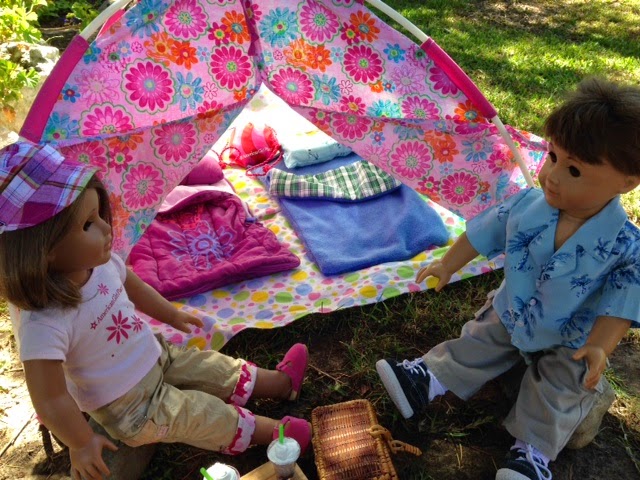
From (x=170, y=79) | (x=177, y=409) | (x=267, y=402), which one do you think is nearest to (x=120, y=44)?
(x=170, y=79)

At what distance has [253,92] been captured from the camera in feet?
7.66

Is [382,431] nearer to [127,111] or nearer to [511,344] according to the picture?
[511,344]

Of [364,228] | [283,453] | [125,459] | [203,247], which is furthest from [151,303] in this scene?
[364,228]

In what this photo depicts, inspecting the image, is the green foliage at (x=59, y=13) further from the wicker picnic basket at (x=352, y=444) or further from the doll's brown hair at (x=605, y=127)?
the doll's brown hair at (x=605, y=127)

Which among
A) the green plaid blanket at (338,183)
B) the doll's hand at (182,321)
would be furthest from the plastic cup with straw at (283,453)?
the green plaid blanket at (338,183)

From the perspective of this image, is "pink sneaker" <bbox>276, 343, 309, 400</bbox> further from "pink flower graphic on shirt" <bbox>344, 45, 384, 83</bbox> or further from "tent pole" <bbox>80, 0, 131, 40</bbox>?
"tent pole" <bbox>80, 0, 131, 40</bbox>

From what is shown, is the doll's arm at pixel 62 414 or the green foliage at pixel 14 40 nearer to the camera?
the doll's arm at pixel 62 414

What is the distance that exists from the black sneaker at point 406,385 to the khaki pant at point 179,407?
1.57 ft

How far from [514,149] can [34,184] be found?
5.55 ft

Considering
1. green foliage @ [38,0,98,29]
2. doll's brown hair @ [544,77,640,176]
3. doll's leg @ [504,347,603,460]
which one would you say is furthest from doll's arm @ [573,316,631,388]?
green foliage @ [38,0,98,29]

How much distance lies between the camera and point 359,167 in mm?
3172

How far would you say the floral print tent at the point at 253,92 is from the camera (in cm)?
195

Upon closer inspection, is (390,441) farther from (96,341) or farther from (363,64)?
(363,64)

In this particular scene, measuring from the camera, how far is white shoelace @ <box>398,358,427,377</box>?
79.0 inches
